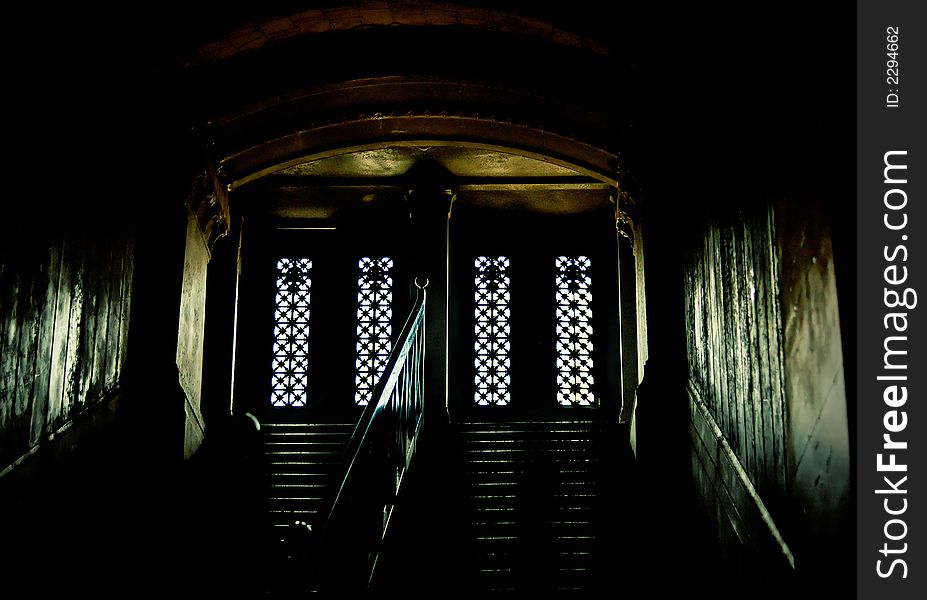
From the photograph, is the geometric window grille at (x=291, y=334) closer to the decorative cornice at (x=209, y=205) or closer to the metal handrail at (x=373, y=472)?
the decorative cornice at (x=209, y=205)

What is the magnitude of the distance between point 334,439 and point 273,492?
4.88ft

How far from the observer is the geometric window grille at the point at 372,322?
1320 cm

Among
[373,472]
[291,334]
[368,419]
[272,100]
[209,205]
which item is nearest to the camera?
[368,419]

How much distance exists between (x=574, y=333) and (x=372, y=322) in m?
3.10

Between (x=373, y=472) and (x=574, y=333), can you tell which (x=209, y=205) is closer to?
(x=373, y=472)

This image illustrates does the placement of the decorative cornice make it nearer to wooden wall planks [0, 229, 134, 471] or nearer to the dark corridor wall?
the dark corridor wall

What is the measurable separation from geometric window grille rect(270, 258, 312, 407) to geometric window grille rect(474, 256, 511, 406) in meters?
2.61

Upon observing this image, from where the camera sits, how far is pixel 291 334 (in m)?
13.4

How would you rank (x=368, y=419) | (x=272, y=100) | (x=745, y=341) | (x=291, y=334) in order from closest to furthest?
(x=745, y=341), (x=368, y=419), (x=272, y=100), (x=291, y=334)

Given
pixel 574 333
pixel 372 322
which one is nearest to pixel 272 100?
pixel 372 322

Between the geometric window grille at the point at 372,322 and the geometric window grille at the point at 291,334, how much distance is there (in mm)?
800

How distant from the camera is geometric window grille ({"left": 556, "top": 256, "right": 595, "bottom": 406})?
1343cm

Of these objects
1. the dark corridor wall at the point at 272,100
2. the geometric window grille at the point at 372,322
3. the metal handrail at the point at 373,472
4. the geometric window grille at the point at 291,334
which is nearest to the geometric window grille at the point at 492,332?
the geometric window grille at the point at 372,322
